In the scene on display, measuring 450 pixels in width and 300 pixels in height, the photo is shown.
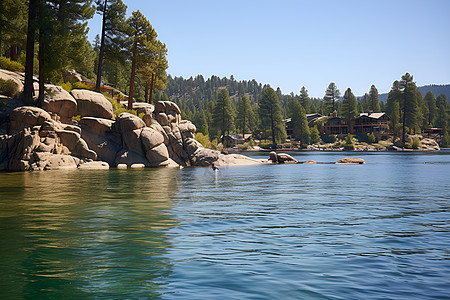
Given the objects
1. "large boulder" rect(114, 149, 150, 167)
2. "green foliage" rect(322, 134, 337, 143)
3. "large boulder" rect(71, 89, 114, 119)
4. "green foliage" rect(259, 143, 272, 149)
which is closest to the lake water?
"large boulder" rect(114, 149, 150, 167)

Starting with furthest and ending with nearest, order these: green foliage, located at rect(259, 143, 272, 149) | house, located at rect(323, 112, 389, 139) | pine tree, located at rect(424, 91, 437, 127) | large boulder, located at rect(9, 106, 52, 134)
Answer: pine tree, located at rect(424, 91, 437, 127), house, located at rect(323, 112, 389, 139), green foliage, located at rect(259, 143, 272, 149), large boulder, located at rect(9, 106, 52, 134)

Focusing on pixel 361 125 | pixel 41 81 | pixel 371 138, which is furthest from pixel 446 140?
pixel 41 81

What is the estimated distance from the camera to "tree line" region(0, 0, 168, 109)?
31.4 meters

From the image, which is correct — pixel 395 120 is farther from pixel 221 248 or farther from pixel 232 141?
pixel 221 248

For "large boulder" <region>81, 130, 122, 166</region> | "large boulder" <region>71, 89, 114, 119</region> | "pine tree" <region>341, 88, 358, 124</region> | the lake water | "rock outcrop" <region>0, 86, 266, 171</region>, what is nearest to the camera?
the lake water

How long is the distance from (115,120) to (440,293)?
34709 millimetres

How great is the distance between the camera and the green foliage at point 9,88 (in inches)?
1230

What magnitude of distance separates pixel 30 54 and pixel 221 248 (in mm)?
29981

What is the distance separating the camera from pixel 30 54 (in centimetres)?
3122

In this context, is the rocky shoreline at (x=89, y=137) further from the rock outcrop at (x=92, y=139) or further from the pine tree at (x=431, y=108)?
the pine tree at (x=431, y=108)

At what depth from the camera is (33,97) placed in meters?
32.6

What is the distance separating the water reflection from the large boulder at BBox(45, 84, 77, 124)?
1835cm

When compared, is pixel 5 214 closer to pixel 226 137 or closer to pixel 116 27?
pixel 116 27

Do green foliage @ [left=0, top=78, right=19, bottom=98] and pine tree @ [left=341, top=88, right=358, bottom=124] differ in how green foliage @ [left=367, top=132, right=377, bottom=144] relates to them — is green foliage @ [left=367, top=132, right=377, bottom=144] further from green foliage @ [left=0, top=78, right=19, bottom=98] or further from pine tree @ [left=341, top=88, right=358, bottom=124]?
green foliage @ [left=0, top=78, right=19, bottom=98]
